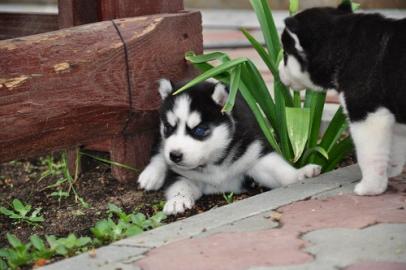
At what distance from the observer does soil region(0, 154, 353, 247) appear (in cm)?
401

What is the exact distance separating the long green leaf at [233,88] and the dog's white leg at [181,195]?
541 millimetres

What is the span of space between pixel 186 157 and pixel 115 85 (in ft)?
1.90

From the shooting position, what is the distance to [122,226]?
3.61 m

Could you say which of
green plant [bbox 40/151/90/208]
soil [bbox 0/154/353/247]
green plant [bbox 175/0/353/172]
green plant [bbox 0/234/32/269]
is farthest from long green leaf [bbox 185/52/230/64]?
green plant [bbox 0/234/32/269]

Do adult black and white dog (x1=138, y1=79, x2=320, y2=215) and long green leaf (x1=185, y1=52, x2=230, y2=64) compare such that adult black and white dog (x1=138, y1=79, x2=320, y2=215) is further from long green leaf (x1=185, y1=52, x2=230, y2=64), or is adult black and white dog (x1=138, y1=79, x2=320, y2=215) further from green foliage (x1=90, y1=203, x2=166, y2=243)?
green foliage (x1=90, y1=203, x2=166, y2=243)

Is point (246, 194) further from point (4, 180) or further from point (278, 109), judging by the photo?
point (4, 180)

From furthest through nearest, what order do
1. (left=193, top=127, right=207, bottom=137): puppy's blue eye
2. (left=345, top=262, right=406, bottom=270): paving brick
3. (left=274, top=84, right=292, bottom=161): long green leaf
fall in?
1. (left=274, top=84, right=292, bottom=161): long green leaf
2. (left=193, top=127, right=207, bottom=137): puppy's blue eye
3. (left=345, top=262, right=406, bottom=270): paving brick

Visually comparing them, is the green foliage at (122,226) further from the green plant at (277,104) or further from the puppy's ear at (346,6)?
the puppy's ear at (346,6)

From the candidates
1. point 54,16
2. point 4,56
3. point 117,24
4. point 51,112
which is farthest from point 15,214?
point 54,16

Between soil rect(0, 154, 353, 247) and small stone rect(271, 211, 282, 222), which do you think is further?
soil rect(0, 154, 353, 247)

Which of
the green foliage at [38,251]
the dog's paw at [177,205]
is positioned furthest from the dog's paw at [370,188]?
the green foliage at [38,251]

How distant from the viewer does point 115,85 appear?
172 inches

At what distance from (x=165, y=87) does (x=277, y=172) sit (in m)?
0.78

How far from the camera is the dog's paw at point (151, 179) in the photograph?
448cm
